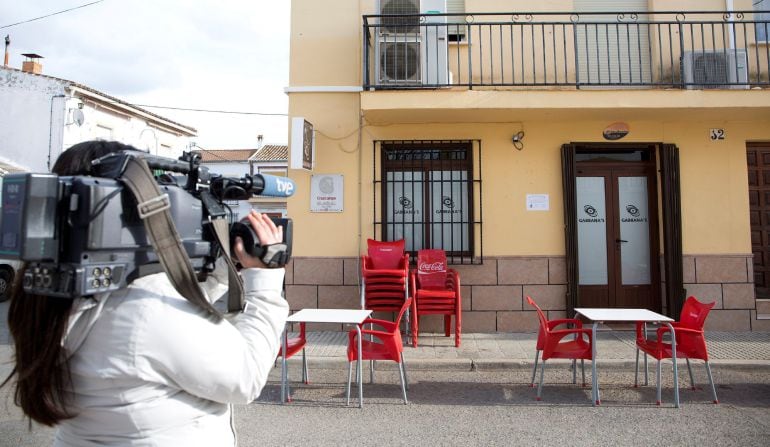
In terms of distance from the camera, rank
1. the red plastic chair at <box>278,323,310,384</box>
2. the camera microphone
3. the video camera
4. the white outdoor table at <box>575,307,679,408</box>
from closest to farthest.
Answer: the video camera, the camera microphone, the white outdoor table at <box>575,307,679,408</box>, the red plastic chair at <box>278,323,310,384</box>

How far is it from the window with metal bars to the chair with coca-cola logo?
51 centimetres

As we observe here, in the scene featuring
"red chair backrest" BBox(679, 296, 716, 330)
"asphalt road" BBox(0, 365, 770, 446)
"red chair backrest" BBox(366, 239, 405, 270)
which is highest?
"red chair backrest" BBox(366, 239, 405, 270)

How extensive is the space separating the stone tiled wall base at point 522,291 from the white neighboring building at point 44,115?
13626 millimetres

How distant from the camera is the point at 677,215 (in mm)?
7254

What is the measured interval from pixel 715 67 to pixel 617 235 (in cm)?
277

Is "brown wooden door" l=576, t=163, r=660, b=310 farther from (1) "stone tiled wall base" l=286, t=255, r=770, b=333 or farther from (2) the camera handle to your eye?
(2) the camera handle

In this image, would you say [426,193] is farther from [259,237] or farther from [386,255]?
[259,237]

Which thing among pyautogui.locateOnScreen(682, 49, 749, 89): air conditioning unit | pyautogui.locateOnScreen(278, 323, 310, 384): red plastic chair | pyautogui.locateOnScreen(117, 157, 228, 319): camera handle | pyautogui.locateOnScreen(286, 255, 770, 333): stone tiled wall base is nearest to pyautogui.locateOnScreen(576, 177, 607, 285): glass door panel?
pyautogui.locateOnScreen(286, 255, 770, 333): stone tiled wall base

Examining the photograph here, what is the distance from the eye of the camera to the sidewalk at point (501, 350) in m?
5.67

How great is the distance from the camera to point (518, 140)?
735 centimetres

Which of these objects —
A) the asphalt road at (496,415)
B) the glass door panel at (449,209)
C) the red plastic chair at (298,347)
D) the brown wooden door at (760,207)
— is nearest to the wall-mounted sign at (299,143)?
the glass door panel at (449,209)

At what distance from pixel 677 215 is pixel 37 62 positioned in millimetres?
22947

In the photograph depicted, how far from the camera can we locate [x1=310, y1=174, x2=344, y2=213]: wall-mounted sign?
7363 millimetres

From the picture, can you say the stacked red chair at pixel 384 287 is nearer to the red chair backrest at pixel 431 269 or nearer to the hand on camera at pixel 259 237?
the red chair backrest at pixel 431 269
